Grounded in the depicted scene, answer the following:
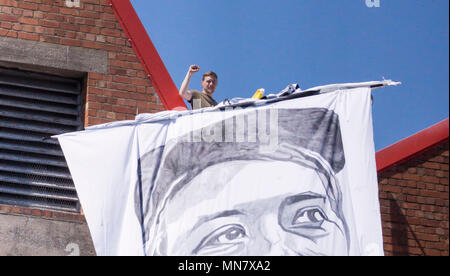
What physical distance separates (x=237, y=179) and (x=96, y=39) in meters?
2.81

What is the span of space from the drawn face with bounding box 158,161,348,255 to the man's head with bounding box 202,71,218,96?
1.60m

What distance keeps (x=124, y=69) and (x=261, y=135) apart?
2.25 meters

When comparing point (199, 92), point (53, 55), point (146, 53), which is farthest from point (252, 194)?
point (53, 55)

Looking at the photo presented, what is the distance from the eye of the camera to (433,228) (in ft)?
40.7

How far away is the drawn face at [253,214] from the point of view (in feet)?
30.7

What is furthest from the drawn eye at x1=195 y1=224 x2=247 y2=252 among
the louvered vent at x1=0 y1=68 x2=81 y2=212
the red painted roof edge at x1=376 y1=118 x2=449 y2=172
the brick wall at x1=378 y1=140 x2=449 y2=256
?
the red painted roof edge at x1=376 y1=118 x2=449 y2=172

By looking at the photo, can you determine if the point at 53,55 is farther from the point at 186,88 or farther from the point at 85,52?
the point at 186,88

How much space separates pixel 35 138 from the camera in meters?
11.0

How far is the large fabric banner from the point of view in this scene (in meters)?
9.41

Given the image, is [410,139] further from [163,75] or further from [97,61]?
[97,61]

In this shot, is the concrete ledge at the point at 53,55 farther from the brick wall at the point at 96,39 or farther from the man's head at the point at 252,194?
the man's head at the point at 252,194

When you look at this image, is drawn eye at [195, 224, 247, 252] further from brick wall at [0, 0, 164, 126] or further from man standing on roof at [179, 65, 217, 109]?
brick wall at [0, 0, 164, 126]

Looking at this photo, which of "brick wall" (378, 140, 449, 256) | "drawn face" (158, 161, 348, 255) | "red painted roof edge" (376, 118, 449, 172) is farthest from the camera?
"red painted roof edge" (376, 118, 449, 172)
